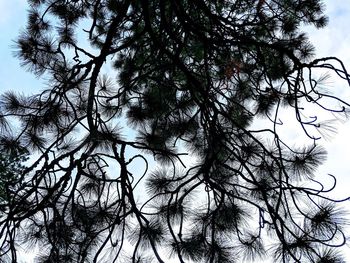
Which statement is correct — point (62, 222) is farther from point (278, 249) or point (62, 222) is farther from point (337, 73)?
point (337, 73)

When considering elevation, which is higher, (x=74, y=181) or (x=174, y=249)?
(x=74, y=181)

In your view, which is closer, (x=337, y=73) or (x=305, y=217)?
(x=337, y=73)

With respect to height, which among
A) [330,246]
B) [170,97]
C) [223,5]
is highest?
[223,5]

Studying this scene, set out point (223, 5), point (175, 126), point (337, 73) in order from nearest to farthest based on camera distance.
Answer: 1. point (337, 73)
2. point (175, 126)
3. point (223, 5)

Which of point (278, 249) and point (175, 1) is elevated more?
point (175, 1)

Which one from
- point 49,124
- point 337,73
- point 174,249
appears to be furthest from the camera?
point 49,124

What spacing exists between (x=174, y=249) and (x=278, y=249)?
72cm

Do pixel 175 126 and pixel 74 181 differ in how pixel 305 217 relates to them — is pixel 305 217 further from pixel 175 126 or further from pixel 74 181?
pixel 175 126

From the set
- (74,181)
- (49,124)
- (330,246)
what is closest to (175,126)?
(49,124)

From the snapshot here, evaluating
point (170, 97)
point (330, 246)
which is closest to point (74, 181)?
point (330, 246)

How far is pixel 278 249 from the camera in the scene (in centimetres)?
233

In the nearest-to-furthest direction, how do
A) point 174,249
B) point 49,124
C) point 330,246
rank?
1. point 330,246
2. point 174,249
3. point 49,124

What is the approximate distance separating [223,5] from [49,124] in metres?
2.11

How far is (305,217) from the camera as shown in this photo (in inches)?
92.0
